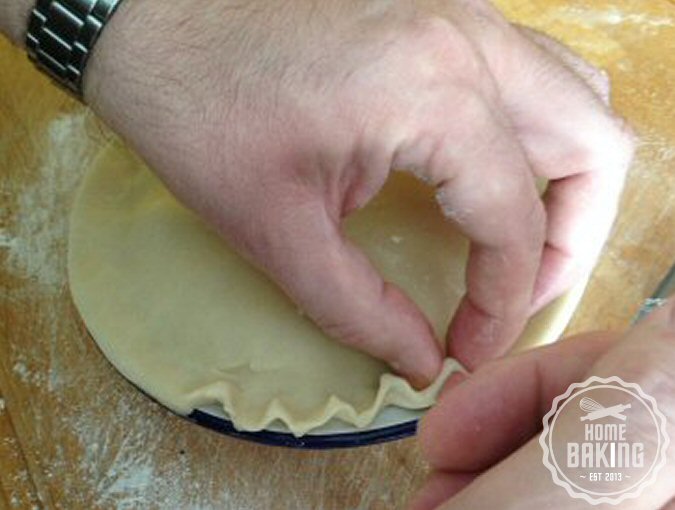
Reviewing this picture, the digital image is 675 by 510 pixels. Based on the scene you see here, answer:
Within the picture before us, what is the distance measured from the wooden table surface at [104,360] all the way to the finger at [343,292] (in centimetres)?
14

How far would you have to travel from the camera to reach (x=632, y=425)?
1.42ft

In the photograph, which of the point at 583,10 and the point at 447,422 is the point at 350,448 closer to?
the point at 447,422

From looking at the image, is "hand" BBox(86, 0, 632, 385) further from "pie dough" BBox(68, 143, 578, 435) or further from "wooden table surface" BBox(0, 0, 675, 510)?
"wooden table surface" BBox(0, 0, 675, 510)

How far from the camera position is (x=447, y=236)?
2.91 ft

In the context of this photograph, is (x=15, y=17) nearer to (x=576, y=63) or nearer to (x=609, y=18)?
(x=576, y=63)

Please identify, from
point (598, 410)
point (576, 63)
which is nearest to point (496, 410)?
point (598, 410)

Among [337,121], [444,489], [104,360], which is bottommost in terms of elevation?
[104,360]

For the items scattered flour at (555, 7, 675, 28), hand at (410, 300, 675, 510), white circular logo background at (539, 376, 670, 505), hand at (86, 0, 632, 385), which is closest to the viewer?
white circular logo background at (539, 376, 670, 505)

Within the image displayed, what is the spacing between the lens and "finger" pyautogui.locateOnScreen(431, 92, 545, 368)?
71 centimetres

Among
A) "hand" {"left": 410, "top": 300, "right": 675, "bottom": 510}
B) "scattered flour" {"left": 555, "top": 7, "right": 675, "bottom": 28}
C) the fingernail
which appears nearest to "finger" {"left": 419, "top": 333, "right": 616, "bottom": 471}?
"hand" {"left": 410, "top": 300, "right": 675, "bottom": 510}

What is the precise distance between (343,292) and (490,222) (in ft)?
0.41

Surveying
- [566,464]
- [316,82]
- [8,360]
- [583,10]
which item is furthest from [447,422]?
[583,10]

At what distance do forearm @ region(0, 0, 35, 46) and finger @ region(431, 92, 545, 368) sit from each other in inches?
14.5

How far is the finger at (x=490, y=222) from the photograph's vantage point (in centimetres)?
71
